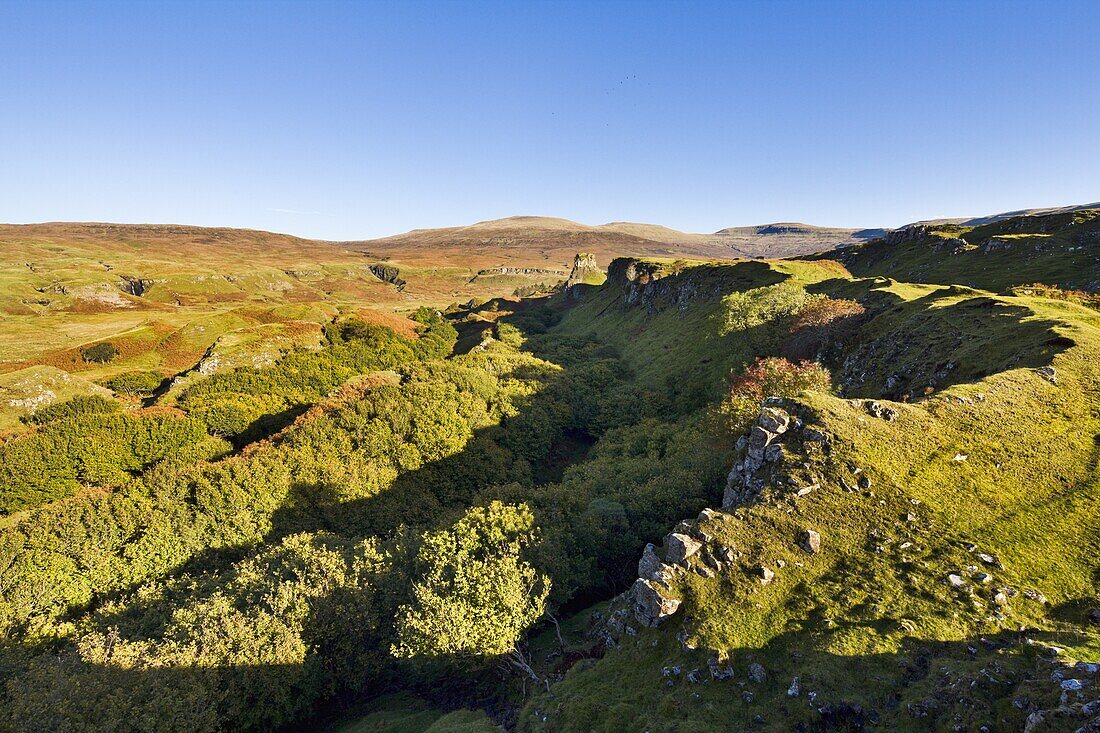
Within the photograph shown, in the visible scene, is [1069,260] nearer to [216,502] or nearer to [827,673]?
[827,673]

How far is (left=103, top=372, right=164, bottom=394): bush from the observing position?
62219mm

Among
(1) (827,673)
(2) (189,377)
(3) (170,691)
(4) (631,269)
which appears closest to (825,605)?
(1) (827,673)

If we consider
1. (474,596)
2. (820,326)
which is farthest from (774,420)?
(820,326)

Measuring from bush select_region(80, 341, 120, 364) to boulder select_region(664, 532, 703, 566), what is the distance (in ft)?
296

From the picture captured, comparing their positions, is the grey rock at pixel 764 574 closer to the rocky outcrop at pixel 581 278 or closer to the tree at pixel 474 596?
the tree at pixel 474 596

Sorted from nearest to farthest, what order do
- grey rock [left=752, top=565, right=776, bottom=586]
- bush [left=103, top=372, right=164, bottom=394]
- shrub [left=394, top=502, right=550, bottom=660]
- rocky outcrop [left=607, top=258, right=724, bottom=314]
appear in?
grey rock [left=752, top=565, right=776, bottom=586], shrub [left=394, top=502, right=550, bottom=660], bush [left=103, top=372, right=164, bottom=394], rocky outcrop [left=607, top=258, right=724, bottom=314]

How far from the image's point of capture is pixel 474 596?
2628cm

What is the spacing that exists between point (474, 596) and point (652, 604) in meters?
11.0

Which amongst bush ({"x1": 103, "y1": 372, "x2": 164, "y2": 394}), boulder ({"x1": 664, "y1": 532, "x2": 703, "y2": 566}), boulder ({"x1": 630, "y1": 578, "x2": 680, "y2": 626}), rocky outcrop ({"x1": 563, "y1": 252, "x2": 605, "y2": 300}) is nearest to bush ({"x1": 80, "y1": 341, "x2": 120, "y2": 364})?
bush ({"x1": 103, "y1": 372, "x2": 164, "y2": 394})

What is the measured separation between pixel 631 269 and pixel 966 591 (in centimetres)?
12416

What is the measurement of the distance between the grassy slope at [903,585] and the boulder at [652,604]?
0.56 meters

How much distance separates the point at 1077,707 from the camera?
36.6 ft

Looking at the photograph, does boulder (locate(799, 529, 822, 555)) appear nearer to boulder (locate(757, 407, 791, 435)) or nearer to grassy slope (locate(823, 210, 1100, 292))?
boulder (locate(757, 407, 791, 435))

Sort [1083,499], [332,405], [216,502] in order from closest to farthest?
[1083,499] < [216,502] < [332,405]
